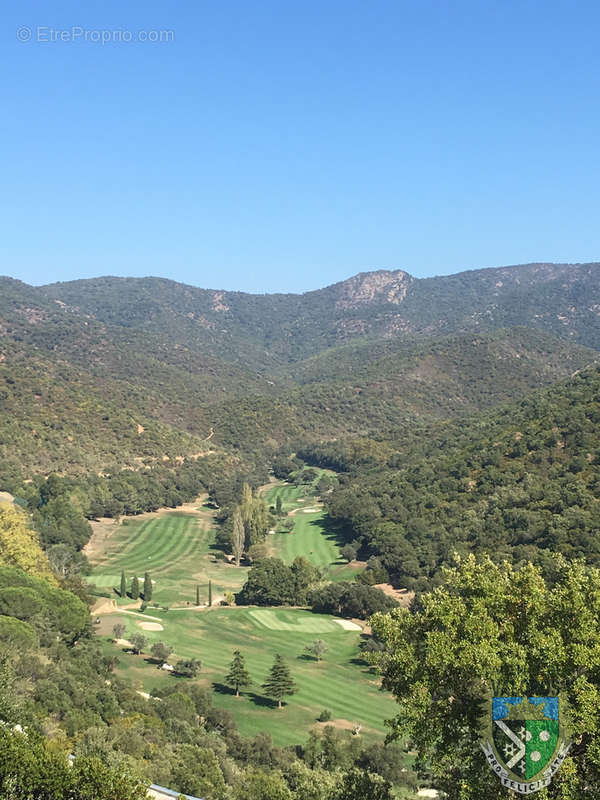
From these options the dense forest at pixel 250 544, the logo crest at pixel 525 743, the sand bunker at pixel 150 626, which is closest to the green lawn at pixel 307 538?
the dense forest at pixel 250 544

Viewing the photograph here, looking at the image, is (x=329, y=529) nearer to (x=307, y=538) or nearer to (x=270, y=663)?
(x=307, y=538)

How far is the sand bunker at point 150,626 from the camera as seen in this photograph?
75.5 m

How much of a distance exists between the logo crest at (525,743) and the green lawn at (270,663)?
3335cm

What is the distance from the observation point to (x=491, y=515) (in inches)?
3809

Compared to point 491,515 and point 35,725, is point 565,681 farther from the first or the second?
point 491,515

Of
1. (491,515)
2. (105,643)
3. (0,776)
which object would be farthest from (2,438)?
(0,776)

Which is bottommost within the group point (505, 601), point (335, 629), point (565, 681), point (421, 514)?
point (335, 629)

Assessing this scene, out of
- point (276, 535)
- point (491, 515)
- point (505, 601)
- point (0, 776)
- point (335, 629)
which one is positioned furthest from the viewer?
point (276, 535)

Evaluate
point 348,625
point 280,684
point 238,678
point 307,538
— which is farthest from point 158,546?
point 280,684

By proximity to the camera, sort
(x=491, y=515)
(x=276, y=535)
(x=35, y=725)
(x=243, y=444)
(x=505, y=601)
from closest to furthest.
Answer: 1. (x=505, y=601)
2. (x=35, y=725)
3. (x=491, y=515)
4. (x=276, y=535)
5. (x=243, y=444)

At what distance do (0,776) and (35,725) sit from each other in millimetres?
12267

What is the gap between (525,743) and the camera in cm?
2062

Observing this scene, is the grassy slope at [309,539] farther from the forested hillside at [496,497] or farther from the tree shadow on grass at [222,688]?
the tree shadow on grass at [222,688]

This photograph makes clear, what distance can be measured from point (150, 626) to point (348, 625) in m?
23.0
